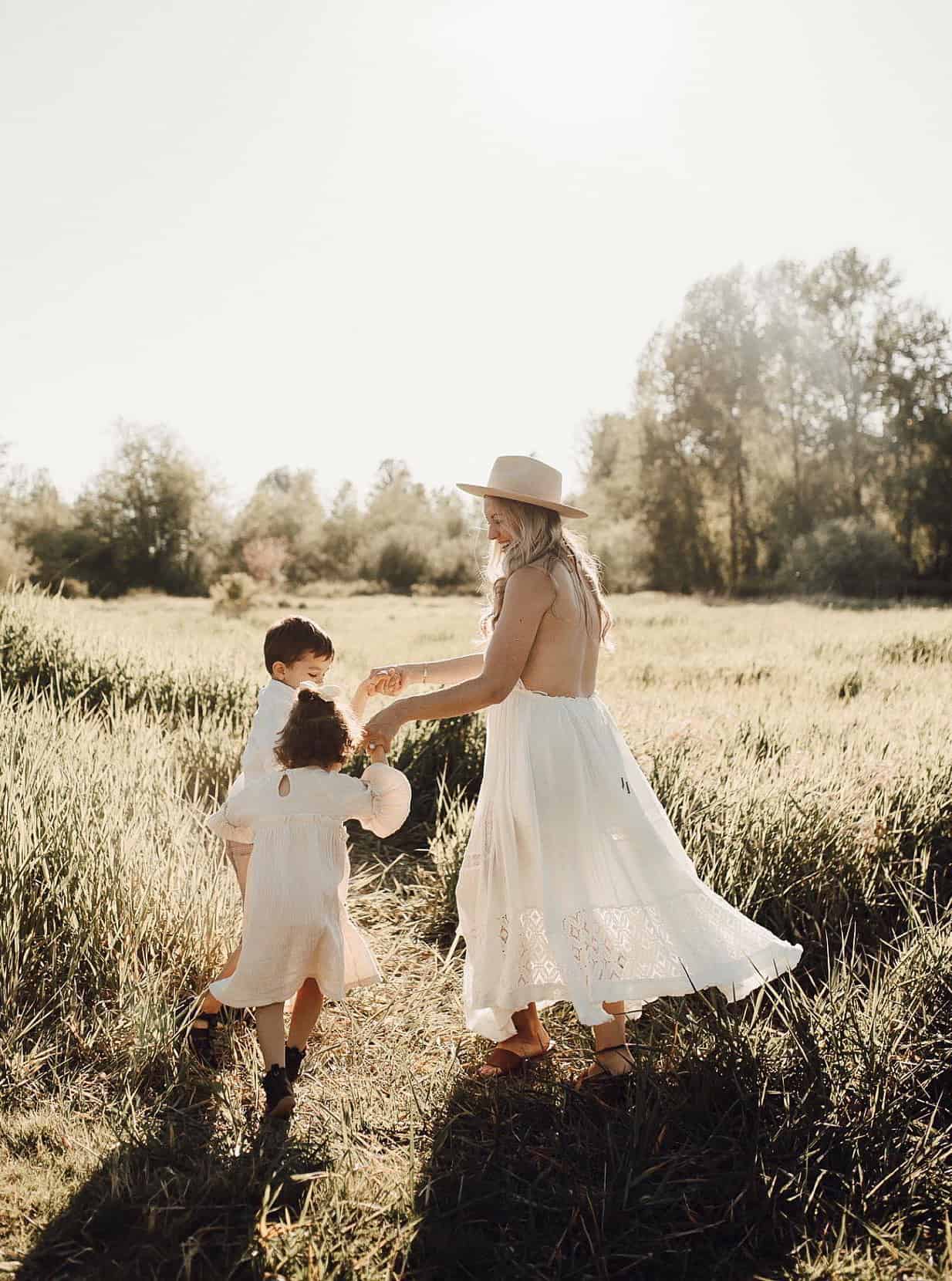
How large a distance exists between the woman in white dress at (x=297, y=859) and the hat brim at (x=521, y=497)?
866 mm

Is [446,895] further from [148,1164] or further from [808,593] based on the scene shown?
[808,593]

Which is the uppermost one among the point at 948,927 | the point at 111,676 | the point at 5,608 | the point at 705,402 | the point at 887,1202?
the point at 705,402

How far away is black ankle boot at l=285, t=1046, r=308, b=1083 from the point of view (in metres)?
3.02

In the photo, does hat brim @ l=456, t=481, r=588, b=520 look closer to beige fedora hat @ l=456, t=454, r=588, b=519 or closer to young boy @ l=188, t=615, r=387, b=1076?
beige fedora hat @ l=456, t=454, r=588, b=519

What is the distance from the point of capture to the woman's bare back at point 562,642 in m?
3.16

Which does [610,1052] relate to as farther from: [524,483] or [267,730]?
[524,483]

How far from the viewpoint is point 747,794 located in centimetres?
484

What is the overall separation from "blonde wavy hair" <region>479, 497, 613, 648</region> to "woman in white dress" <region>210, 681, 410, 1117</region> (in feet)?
2.20

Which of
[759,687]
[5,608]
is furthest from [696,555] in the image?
[5,608]

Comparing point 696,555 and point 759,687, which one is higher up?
point 696,555

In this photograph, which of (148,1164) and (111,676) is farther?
(111,676)

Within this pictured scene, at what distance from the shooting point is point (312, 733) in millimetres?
2967

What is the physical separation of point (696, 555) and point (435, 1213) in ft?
130

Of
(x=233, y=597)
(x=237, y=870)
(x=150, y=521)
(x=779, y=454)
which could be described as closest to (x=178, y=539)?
(x=150, y=521)
